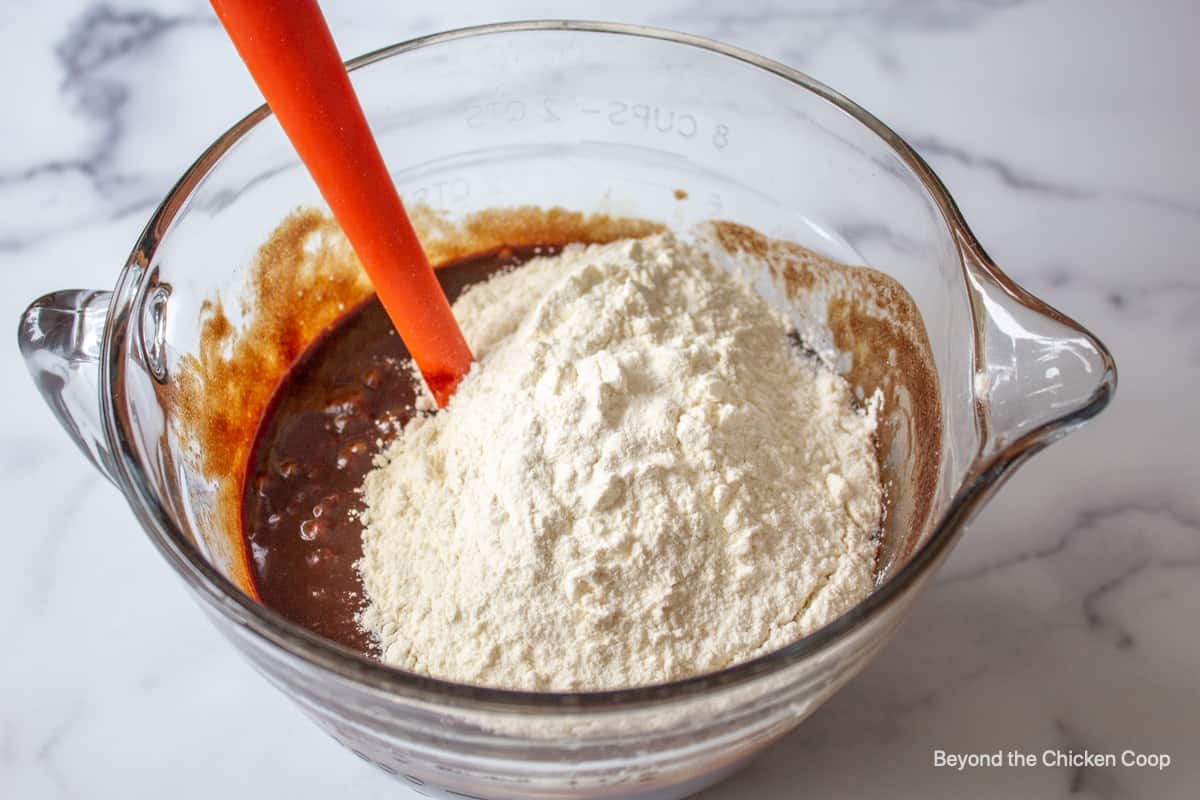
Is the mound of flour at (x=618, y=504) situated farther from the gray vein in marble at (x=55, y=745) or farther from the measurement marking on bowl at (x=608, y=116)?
the gray vein in marble at (x=55, y=745)

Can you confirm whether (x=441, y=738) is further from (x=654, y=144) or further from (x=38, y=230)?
(x=38, y=230)

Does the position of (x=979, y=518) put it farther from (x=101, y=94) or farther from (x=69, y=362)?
(x=101, y=94)

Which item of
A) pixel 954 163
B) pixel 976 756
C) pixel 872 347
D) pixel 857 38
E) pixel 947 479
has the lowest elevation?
pixel 976 756

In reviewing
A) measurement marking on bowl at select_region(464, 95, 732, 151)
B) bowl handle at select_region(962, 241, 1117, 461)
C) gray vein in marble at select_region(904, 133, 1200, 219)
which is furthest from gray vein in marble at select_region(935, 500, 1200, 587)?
measurement marking on bowl at select_region(464, 95, 732, 151)

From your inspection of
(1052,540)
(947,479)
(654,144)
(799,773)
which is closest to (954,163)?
(654,144)

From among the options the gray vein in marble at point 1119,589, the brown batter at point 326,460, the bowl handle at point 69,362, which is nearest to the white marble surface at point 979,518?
the gray vein in marble at point 1119,589

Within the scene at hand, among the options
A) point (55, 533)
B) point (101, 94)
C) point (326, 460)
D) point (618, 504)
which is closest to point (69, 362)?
point (326, 460)

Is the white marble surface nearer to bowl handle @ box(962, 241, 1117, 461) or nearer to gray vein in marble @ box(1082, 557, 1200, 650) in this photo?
gray vein in marble @ box(1082, 557, 1200, 650)
